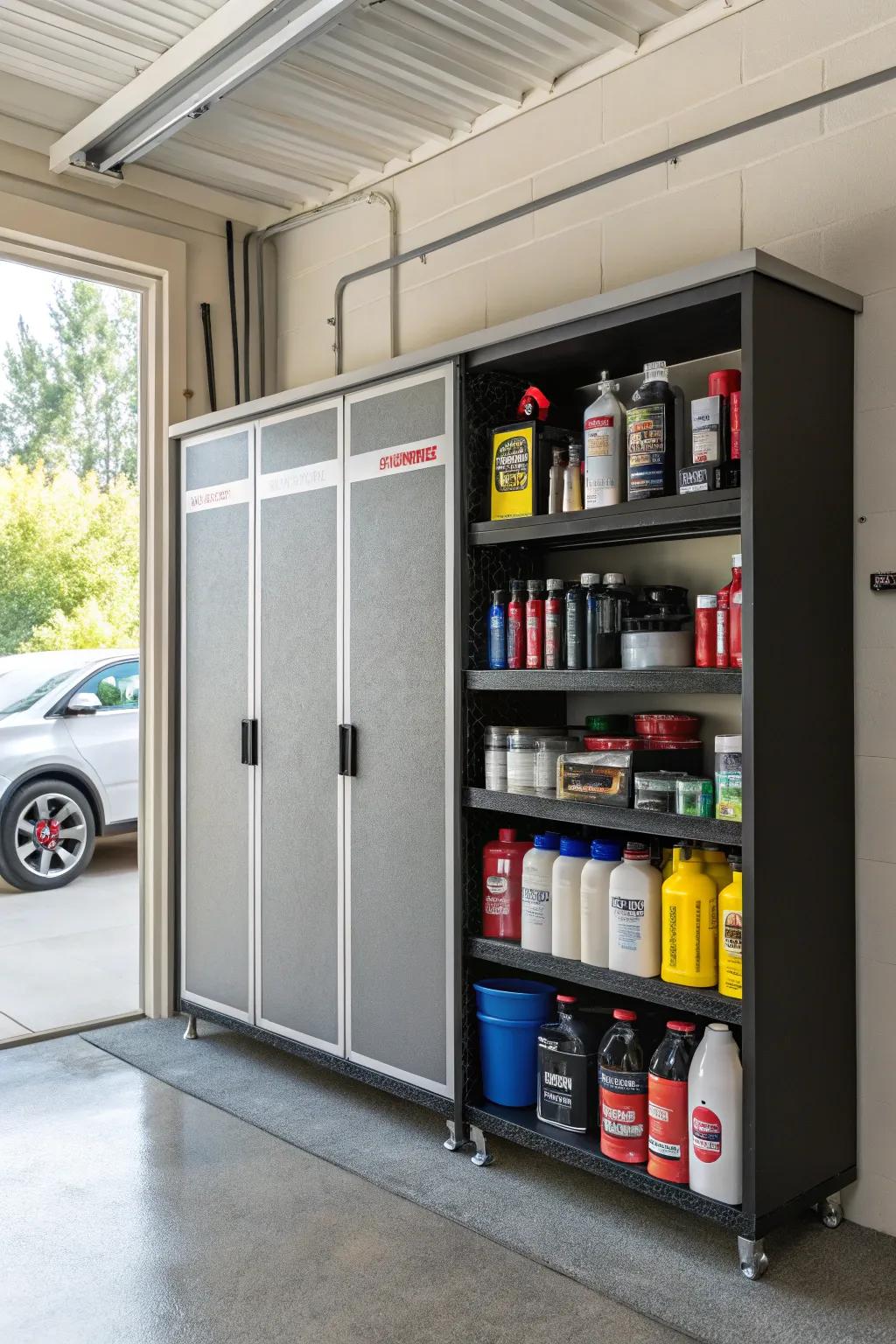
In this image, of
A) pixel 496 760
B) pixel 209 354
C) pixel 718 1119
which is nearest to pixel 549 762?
pixel 496 760

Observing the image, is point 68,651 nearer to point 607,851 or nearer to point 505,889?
point 505,889

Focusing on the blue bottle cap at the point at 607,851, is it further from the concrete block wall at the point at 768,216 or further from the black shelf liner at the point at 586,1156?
the black shelf liner at the point at 586,1156

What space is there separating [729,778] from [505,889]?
2.58 ft

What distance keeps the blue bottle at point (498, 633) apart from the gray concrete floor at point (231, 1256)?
1369 mm

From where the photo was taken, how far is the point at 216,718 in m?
3.89

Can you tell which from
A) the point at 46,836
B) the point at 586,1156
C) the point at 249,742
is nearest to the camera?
the point at 586,1156

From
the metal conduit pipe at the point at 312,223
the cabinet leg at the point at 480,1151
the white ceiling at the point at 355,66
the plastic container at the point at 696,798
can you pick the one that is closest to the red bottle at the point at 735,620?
the plastic container at the point at 696,798

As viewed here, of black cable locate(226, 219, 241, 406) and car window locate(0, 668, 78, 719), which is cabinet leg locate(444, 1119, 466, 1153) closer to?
car window locate(0, 668, 78, 719)

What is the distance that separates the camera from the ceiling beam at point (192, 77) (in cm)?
287

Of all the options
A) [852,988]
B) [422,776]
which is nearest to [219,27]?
[422,776]

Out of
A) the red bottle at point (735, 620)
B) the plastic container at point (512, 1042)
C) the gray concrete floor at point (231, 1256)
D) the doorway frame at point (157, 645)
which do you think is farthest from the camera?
the doorway frame at point (157, 645)

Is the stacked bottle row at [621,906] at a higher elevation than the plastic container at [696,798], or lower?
lower

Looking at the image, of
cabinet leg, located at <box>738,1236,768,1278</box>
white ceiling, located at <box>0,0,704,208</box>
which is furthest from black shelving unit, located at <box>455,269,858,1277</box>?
Result: white ceiling, located at <box>0,0,704,208</box>

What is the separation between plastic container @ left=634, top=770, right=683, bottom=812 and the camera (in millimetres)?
2596
